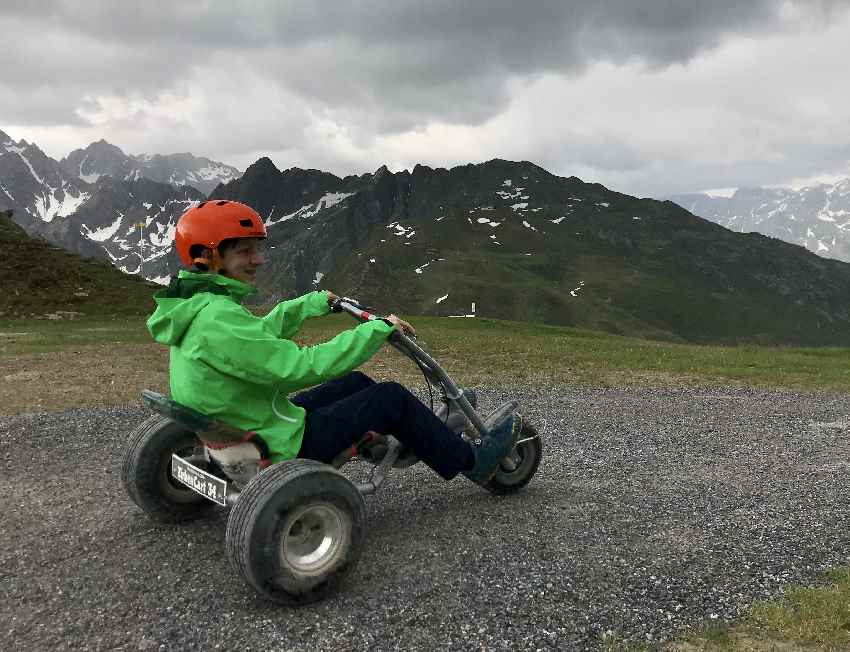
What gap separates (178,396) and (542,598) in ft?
11.8

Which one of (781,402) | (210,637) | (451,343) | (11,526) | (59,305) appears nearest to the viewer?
(210,637)

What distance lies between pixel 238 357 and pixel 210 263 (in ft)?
3.37

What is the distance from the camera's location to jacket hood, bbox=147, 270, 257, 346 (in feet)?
16.7

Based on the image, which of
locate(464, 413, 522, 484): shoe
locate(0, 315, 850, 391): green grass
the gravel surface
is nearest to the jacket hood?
the gravel surface

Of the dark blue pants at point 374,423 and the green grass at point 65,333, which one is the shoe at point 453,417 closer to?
the dark blue pants at point 374,423

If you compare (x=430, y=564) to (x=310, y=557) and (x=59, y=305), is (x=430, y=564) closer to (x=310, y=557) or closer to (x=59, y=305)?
(x=310, y=557)

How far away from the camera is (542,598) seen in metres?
5.22

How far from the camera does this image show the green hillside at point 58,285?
38500 mm

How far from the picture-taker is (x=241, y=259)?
5.47 m

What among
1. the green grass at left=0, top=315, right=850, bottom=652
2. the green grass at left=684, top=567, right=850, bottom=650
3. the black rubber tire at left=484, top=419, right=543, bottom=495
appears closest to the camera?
the green grass at left=684, top=567, right=850, bottom=650

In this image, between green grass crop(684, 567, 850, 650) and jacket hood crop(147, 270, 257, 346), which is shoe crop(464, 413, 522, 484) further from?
jacket hood crop(147, 270, 257, 346)

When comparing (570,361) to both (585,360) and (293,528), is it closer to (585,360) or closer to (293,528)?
(585,360)

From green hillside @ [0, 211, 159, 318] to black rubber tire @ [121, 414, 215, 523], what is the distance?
36167mm

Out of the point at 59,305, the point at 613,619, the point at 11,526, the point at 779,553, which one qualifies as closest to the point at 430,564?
the point at 613,619
